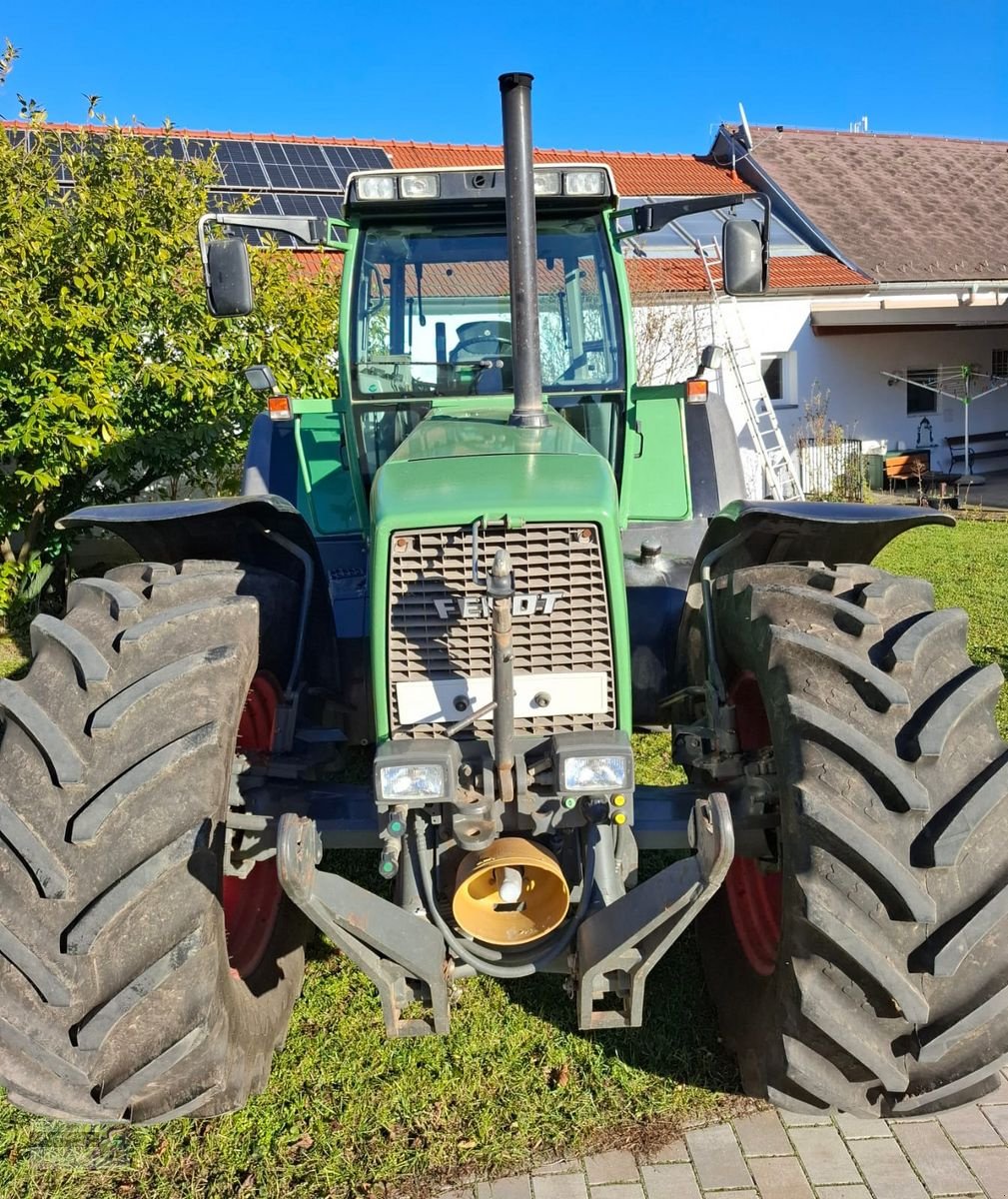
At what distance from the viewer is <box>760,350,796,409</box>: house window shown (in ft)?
51.5

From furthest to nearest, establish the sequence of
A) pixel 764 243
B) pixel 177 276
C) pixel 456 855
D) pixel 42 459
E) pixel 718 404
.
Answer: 1. pixel 177 276
2. pixel 42 459
3. pixel 718 404
4. pixel 764 243
5. pixel 456 855

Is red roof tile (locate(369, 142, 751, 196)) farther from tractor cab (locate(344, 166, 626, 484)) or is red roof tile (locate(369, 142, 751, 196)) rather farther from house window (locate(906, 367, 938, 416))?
tractor cab (locate(344, 166, 626, 484))

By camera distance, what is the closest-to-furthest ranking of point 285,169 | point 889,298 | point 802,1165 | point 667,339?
point 802,1165 < point 285,169 < point 667,339 < point 889,298

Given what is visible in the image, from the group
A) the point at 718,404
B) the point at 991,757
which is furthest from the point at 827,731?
the point at 718,404

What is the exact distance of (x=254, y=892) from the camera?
127 inches

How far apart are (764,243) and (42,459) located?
5.05m

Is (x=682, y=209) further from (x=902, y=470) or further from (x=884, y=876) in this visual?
(x=902, y=470)

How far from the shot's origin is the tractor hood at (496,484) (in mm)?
2582

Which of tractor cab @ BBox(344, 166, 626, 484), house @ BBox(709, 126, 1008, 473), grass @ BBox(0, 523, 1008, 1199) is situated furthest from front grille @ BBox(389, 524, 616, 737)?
house @ BBox(709, 126, 1008, 473)

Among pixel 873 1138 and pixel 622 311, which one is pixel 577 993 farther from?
pixel 622 311

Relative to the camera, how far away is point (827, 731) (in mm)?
2320

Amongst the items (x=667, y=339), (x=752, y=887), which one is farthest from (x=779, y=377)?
(x=752, y=887)

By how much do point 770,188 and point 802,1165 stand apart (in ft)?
58.3

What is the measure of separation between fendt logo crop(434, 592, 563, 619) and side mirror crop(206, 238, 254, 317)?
6.00ft
